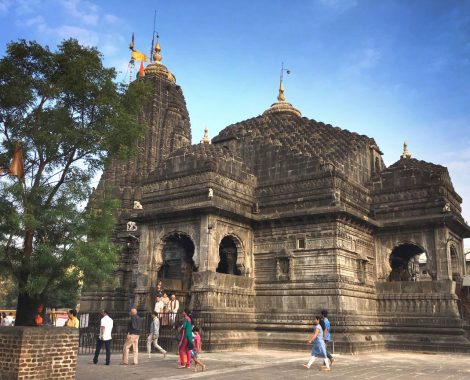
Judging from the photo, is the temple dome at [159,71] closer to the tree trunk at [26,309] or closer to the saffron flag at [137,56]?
the saffron flag at [137,56]

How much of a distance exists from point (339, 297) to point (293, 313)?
220 cm

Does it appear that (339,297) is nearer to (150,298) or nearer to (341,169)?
(341,169)

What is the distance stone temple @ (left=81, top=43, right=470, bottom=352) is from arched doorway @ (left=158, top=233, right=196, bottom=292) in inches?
2.1

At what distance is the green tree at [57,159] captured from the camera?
1221 cm

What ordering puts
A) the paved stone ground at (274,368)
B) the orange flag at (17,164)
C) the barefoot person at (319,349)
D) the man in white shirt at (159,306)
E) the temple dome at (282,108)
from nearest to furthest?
the orange flag at (17,164) → the paved stone ground at (274,368) → the barefoot person at (319,349) → the man in white shirt at (159,306) → the temple dome at (282,108)

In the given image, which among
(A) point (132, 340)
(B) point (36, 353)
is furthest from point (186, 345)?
(B) point (36, 353)

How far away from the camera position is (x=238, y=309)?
72.3 ft

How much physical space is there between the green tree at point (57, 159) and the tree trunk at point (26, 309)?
0.02 metres

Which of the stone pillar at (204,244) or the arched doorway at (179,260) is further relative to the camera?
the arched doorway at (179,260)

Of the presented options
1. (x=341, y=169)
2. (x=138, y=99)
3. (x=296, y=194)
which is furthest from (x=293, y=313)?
(x=138, y=99)

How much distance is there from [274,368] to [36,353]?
272 inches

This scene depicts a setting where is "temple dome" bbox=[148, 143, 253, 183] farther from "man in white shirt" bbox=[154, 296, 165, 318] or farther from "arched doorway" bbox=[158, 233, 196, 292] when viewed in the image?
"man in white shirt" bbox=[154, 296, 165, 318]

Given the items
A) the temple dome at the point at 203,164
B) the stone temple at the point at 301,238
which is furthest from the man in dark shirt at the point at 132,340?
the temple dome at the point at 203,164

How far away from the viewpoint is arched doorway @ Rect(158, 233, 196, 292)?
25.1m
